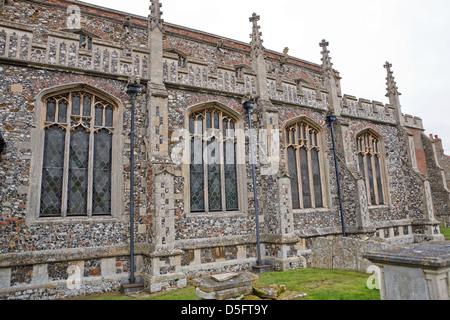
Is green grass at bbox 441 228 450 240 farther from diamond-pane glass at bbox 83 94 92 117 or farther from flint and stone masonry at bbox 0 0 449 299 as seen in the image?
diamond-pane glass at bbox 83 94 92 117

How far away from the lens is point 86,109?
8.07 metres

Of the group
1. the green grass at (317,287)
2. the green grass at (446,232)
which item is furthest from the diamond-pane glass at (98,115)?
the green grass at (446,232)

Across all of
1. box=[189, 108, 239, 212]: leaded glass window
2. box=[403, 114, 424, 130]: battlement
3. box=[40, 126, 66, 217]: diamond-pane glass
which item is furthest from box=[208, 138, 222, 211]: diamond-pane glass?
box=[403, 114, 424, 130]: battlement

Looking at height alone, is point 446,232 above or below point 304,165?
below

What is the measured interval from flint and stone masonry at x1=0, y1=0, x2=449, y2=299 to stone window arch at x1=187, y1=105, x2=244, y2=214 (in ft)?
0.12

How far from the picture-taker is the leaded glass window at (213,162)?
9008mm

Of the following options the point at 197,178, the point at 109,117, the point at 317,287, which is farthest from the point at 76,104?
the point at 317,287

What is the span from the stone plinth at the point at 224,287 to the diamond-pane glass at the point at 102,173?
12.9ft

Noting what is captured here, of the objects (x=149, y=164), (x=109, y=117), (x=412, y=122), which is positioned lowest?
(x=149, y=164)

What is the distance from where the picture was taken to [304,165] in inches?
448

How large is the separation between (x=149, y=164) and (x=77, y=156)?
1896 millimetres

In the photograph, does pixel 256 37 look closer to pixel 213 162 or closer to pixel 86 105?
pixel 213 162
